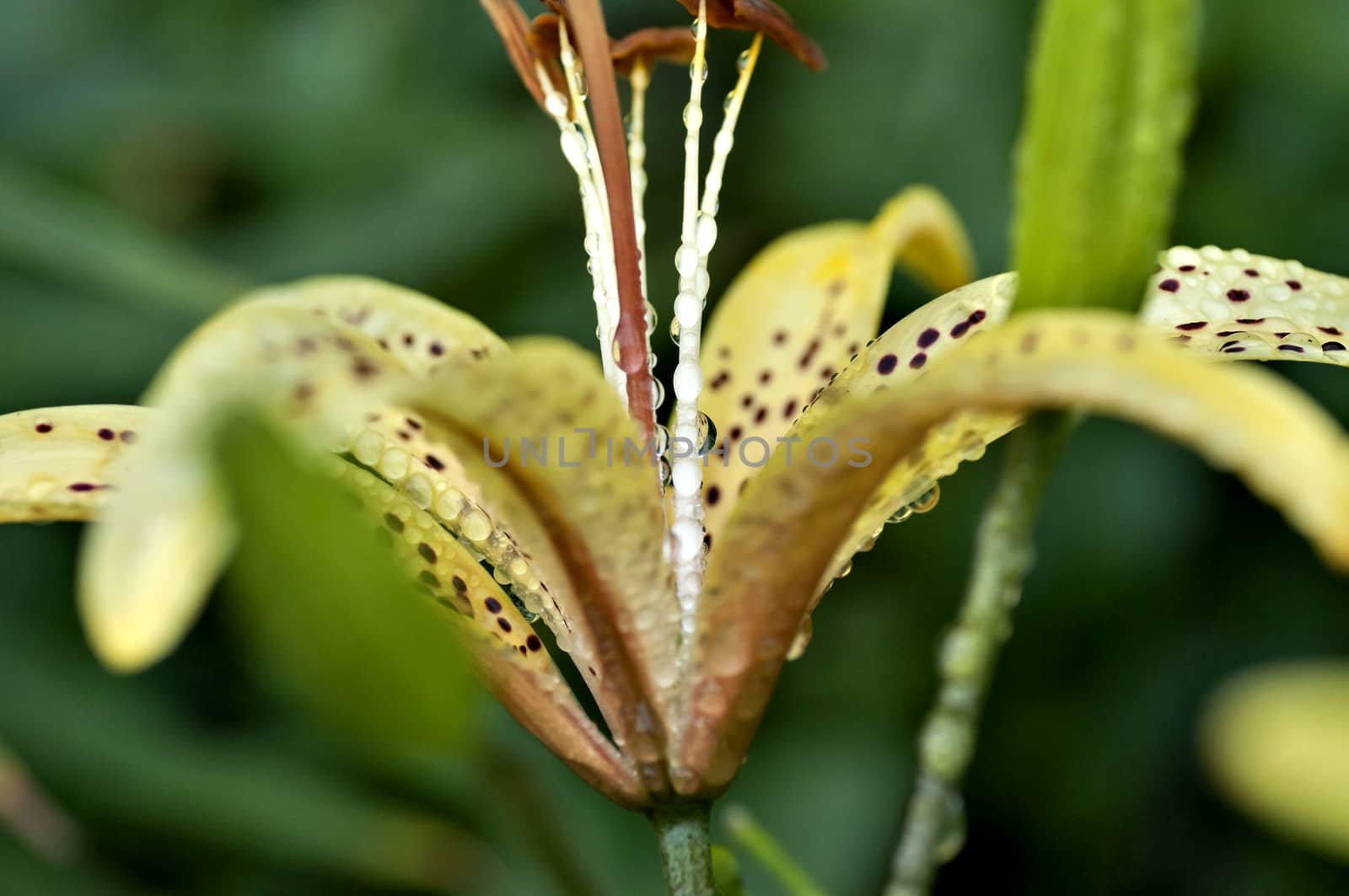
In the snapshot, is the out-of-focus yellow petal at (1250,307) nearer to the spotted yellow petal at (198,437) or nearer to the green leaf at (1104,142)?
the green leaf at (1104,142)

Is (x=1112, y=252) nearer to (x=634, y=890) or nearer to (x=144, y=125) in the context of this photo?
(x=634, y=890)

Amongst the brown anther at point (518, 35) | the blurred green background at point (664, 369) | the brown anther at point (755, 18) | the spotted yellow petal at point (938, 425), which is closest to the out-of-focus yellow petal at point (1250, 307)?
the spotted yellow petal at point (938, 425)

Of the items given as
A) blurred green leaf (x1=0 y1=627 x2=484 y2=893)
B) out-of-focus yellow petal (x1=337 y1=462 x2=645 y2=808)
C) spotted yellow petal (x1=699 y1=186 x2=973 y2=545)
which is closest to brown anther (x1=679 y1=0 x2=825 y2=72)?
spotted yellow petal (x1=699 y1=186 x2=973 y2=545)

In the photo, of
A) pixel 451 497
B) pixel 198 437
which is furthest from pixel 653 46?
pixel 198 437

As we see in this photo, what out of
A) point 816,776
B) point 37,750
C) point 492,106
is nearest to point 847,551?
point 816,776

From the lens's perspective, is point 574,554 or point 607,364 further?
point 607,364

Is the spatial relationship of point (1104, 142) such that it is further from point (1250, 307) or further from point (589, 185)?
point (589, 185)

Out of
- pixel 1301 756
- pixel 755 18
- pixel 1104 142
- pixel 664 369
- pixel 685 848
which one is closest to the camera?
pixel 1301 756
